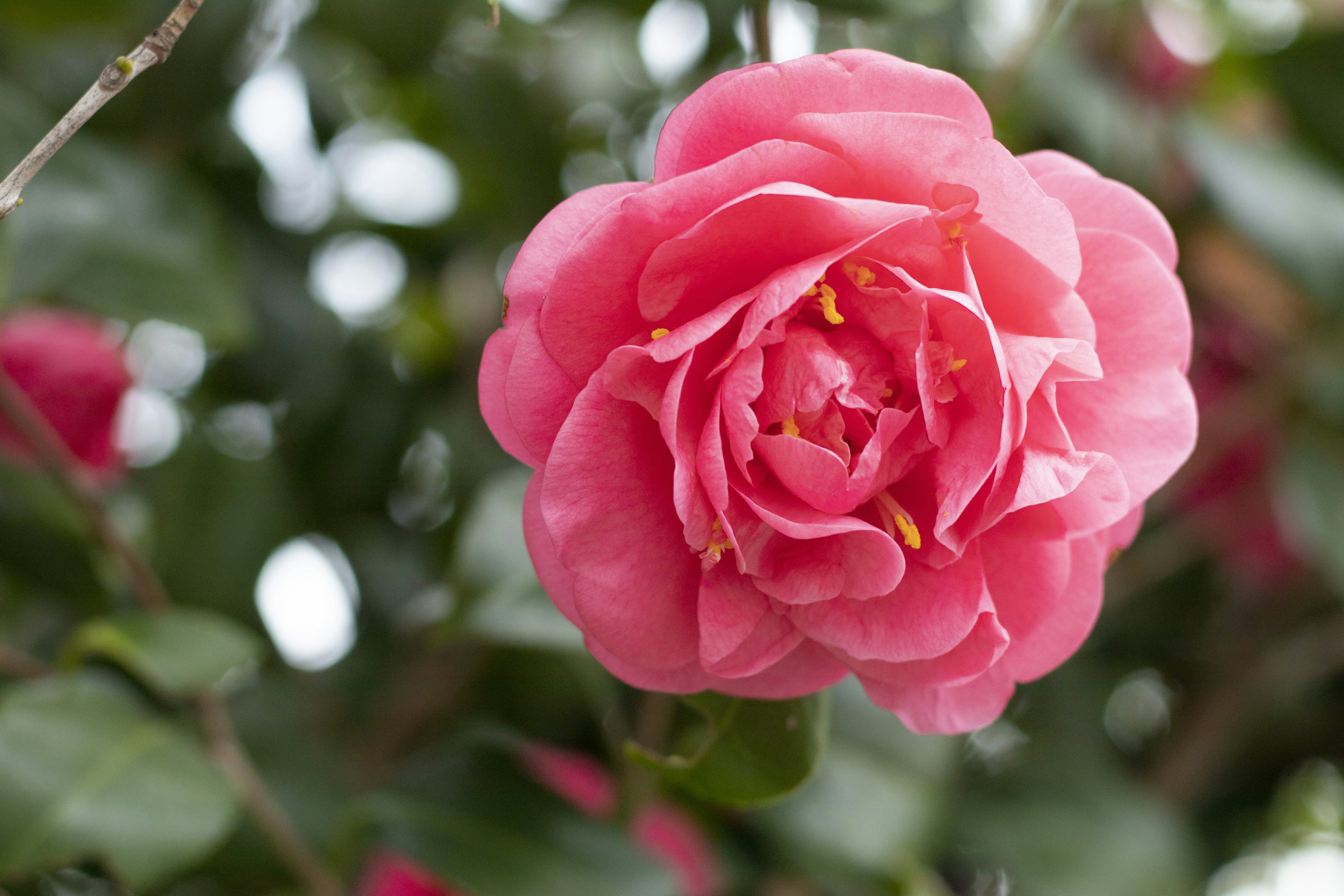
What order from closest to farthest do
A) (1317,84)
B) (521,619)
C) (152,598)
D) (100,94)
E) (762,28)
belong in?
1. (100,94)
2. (762,28)
3. (521,619)
4. (152,598)
5. (1317,84)

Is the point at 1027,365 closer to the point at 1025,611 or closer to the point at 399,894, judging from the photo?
the point at 1025,611

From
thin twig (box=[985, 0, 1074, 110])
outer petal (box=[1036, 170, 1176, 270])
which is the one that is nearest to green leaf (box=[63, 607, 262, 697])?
outer petal (box=[1036, 170, 1176, 270])

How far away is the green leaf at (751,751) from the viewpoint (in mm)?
465

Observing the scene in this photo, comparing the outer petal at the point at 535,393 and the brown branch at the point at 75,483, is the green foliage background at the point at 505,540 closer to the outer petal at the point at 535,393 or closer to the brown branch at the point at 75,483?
the brown branch at the point at 75,483

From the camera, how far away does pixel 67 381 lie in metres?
0.85

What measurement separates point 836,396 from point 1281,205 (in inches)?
31.2

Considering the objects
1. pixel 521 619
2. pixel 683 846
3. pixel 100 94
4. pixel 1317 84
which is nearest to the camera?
pixel 100 94

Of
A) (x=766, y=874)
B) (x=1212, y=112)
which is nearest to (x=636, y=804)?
(x=766, y=874)

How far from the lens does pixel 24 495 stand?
0.81 metres

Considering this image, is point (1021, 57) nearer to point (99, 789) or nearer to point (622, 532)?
point (622, 532)

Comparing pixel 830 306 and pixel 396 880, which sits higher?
pixel 830 306

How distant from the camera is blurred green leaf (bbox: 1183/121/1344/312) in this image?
36.9 inches

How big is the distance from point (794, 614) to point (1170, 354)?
7.8 inches

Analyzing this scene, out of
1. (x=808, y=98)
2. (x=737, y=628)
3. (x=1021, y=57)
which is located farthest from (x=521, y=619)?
(x=1021, y=57)
